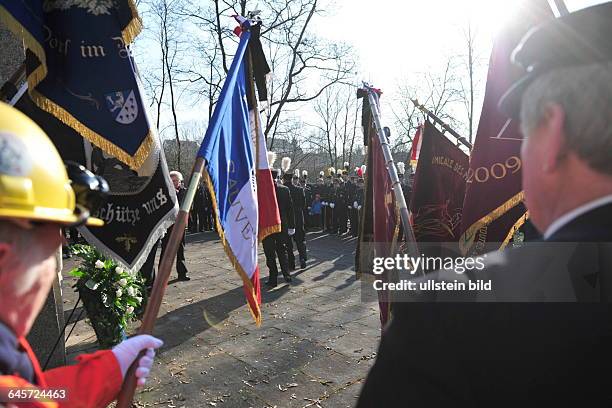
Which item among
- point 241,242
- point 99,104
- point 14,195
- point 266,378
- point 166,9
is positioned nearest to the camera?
point 14,195

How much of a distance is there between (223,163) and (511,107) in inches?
77.9

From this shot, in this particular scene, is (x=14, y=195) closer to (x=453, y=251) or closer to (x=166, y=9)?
(x=453, y=251)

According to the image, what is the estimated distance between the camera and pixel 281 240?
26.7ft

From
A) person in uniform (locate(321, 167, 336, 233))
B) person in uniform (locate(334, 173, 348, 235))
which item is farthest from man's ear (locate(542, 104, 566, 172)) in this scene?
person in uniform (locate(321, 167, 336, 233))

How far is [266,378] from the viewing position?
13.2 feet

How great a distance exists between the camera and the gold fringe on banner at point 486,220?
2.91 m

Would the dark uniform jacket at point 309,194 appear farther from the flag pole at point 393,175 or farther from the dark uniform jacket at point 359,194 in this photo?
the flag pole at point 393,175

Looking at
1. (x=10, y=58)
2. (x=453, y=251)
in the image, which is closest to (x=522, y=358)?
(x=453, y=251)

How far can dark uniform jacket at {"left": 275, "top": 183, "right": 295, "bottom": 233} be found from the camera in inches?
321

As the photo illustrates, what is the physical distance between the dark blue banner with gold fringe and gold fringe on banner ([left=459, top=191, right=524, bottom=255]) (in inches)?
94.8

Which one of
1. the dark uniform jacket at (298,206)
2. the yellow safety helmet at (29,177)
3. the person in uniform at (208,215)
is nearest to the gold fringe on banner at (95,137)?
the yellow safety helmet at (29,177)

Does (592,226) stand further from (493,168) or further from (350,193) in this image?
(350,193)

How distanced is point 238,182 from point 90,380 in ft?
5.58

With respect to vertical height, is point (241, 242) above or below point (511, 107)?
below
